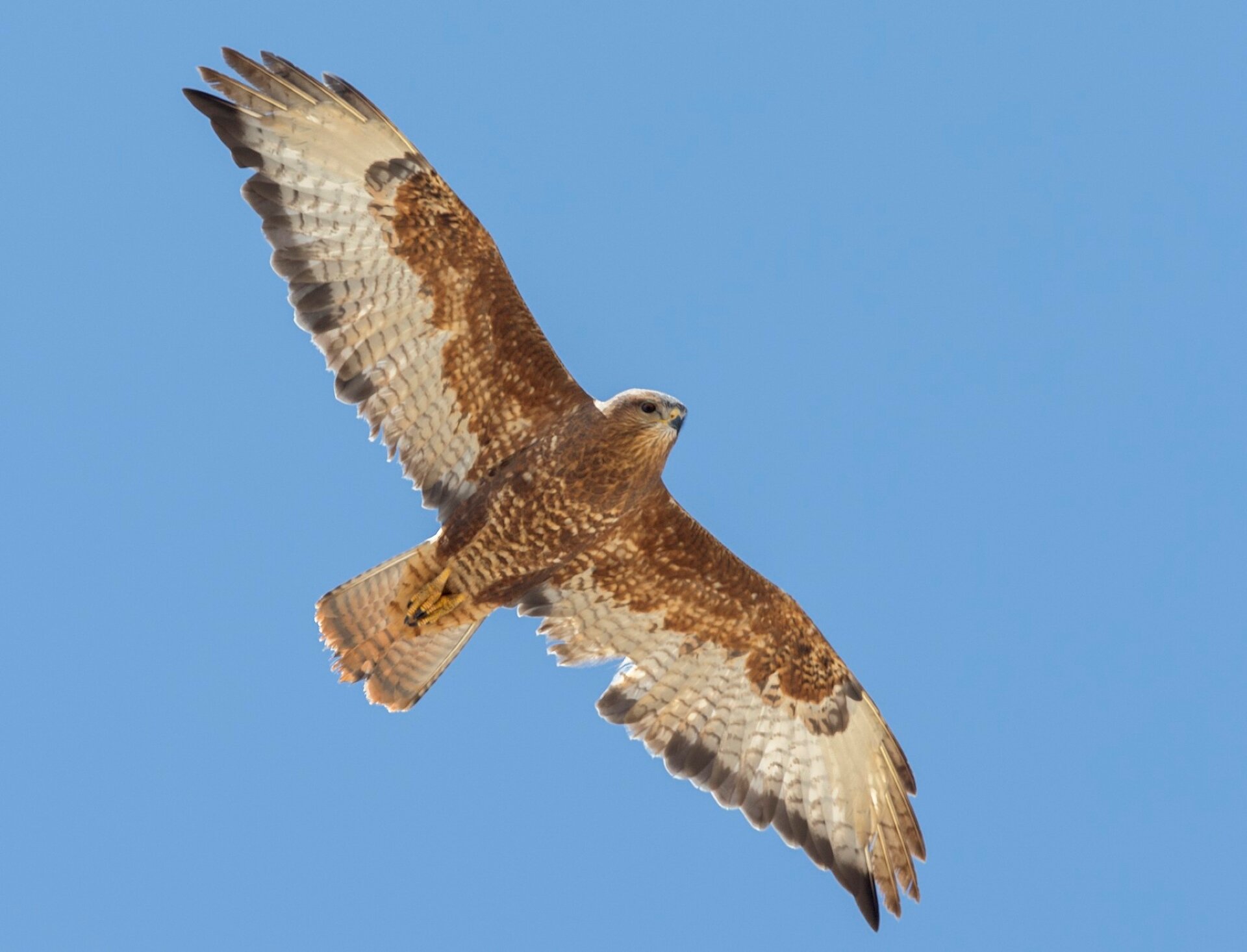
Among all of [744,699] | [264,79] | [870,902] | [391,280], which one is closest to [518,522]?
[391,280]

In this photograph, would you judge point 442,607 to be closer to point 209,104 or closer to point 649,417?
point 649,417

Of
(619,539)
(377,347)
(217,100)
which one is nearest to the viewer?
(217,100)

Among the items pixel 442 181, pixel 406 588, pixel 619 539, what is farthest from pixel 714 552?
pixel 442 181

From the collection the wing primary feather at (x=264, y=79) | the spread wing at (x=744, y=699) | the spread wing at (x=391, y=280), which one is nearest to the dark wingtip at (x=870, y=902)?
the spread wing at (x=744, y=699)

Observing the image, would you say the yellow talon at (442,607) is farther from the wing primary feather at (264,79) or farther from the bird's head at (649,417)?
the wing primary feather at (264,79)

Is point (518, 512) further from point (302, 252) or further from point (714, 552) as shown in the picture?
point (302, 252)

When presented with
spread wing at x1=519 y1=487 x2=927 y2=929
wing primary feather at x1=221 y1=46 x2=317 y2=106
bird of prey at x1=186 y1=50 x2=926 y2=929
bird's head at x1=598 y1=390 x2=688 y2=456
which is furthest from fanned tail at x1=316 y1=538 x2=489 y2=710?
wing primary feather at x1=221 y1=46 x2=317 y2=106
